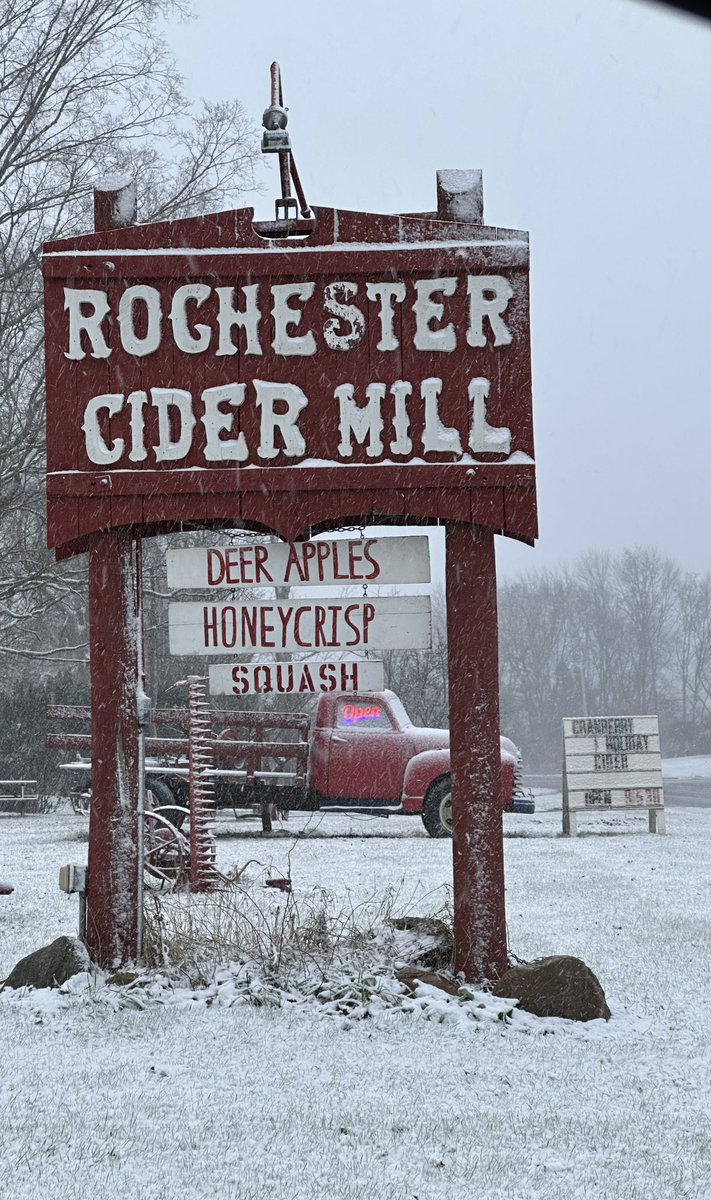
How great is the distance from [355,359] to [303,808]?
10235 millimetres

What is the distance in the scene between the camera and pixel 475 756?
648 centimetres

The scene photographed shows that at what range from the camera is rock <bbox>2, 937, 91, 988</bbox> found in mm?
6367

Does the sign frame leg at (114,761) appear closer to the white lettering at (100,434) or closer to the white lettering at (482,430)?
the white lettering at (100,434)

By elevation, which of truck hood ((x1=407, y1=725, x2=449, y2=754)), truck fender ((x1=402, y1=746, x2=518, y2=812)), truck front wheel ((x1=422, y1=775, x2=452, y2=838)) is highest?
truck hood ((x1=407, y1=725, x2=449, y2=754))

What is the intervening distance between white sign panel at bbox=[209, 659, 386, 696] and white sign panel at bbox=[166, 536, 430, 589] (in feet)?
1.46

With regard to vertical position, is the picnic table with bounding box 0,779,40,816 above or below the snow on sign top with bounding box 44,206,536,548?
below

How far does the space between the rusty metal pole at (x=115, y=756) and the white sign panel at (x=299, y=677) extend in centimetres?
50

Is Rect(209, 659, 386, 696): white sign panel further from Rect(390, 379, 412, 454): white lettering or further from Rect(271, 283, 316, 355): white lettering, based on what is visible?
Rect(271, 283, 316, 355): white lettering

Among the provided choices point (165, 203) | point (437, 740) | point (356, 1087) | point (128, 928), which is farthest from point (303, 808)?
point (356, 1087)

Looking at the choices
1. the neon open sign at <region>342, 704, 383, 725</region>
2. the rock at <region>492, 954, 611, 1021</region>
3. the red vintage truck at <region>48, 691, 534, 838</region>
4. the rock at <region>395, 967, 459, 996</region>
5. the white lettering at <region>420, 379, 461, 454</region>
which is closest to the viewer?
the rock at <region>492, 954, 611, 1021</region>

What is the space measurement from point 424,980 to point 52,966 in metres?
1.92

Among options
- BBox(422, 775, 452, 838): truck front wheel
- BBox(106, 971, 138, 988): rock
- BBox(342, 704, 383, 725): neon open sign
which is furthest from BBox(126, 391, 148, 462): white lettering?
BBox(342, 704, 383, 725): neon open sign

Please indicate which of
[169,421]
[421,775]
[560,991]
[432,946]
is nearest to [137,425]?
[169,421]

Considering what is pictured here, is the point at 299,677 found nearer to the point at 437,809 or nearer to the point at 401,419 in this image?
the point at 401,419
